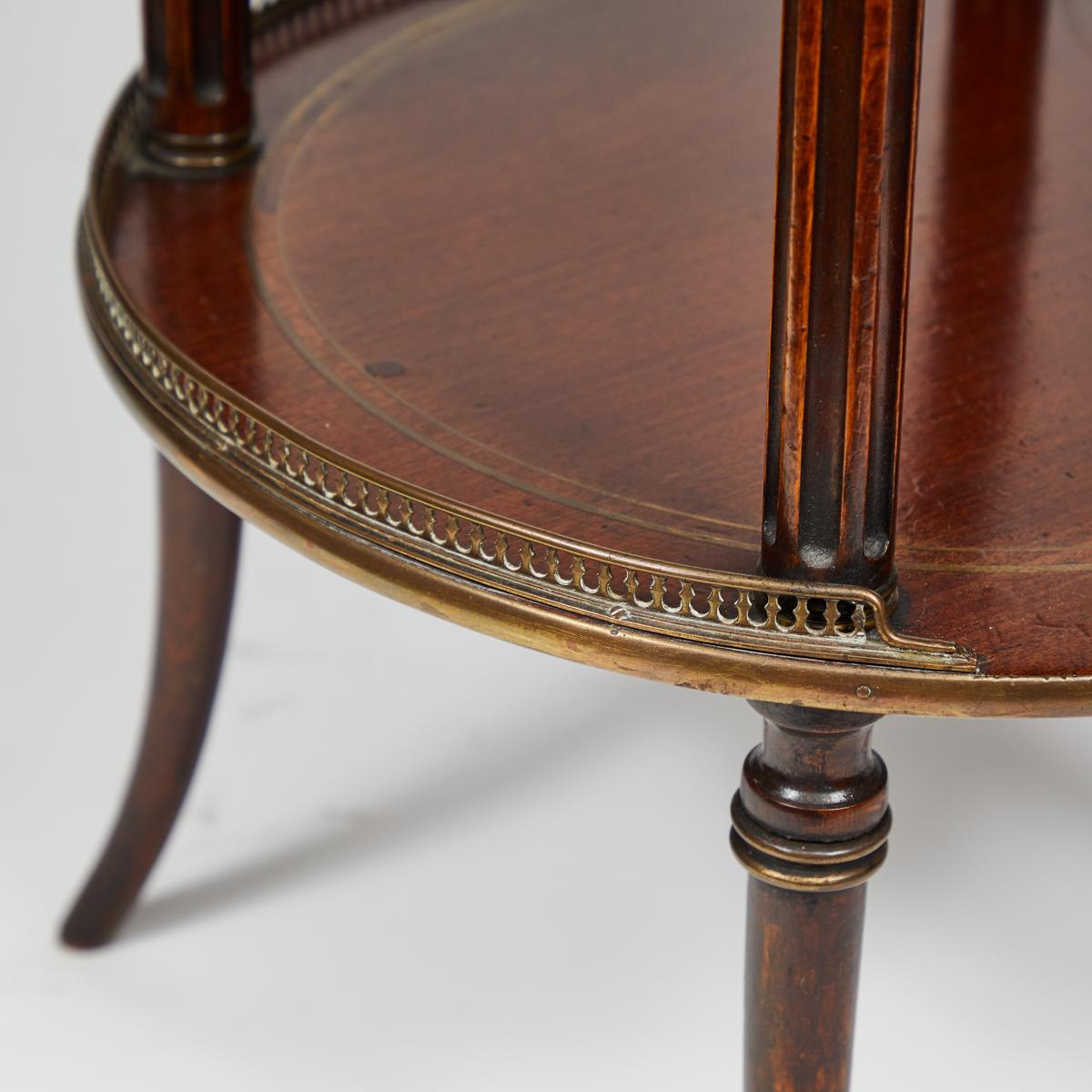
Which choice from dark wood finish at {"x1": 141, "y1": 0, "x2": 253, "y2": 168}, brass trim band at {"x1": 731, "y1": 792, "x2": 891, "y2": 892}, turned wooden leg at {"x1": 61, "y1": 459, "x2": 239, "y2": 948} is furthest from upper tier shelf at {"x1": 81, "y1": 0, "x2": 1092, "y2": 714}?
turned wooden leg at {"x1": 61, "y1": 459, "x2": 239, "y2": 948}

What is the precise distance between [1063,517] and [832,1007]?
291 mm

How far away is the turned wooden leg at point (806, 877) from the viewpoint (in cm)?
127

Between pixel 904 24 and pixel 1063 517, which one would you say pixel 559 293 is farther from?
pixel 904 24

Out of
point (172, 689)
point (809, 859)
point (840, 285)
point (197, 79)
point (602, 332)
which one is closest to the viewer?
point (840, 285)

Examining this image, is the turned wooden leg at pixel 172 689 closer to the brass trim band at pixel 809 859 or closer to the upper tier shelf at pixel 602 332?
the upper tier shelf at pixel 602 332

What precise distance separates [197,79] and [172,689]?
0.46 metres

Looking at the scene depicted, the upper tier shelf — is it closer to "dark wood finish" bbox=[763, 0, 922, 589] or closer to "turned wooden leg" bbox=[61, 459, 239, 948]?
"dark wood finish" bbox=[763, 0, 922, 589]

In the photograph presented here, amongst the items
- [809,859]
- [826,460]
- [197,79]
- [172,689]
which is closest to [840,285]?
[826,460]

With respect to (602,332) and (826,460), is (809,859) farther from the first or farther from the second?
(602,332)

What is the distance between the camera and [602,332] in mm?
1455

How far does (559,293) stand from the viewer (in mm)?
1496

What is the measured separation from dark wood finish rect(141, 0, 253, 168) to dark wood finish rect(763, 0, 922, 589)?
0.61m

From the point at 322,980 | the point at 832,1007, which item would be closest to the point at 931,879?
the point at 322,980

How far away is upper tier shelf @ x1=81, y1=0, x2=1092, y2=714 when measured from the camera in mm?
1199
